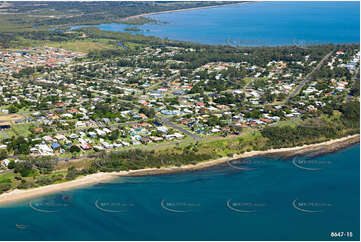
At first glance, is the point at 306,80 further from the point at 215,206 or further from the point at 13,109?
the point at 13,109

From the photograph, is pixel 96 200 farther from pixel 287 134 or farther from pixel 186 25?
pixel 186 25

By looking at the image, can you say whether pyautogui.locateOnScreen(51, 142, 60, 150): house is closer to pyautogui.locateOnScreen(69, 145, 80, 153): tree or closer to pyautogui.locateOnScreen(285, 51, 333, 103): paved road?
pyautogui.locateOnScreen(69, 145, 80, 153): tree

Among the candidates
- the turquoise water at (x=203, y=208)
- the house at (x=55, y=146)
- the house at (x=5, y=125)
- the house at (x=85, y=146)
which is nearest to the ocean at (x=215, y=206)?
the turquoise water at (x=203, y=208)

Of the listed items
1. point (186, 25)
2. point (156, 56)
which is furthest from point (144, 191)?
point (186, 25)

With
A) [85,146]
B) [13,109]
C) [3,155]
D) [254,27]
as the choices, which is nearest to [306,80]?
[85,146]

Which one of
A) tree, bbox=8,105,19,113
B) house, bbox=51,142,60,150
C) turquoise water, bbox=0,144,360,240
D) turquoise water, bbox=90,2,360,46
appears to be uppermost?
turquoise water, bbox=90,2,360,46

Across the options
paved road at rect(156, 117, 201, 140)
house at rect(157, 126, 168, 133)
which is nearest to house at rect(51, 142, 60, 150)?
house at rect(157, 126, 168, 133)
